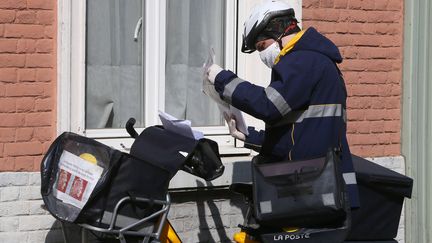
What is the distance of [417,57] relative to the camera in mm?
7719

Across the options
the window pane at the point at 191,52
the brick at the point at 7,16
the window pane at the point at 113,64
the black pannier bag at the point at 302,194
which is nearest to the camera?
the black pannier bag at the point at 302,194

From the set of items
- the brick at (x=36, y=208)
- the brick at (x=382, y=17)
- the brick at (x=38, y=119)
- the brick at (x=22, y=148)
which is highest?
the brick at (x=382, y=17)

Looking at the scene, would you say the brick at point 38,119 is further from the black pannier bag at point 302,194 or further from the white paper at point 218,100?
the black pannier bag at point 302,194

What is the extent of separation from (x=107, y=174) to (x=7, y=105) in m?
1.54

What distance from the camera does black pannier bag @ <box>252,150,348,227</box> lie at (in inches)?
187

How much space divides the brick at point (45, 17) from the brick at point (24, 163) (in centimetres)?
87

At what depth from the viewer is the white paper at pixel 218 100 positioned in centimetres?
502

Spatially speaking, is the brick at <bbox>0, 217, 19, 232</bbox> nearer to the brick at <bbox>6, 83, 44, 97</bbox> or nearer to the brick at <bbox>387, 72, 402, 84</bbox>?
the brick at <bbox>6, 83, 44, 97</bbox>

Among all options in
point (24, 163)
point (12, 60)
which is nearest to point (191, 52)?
point (12, 60)

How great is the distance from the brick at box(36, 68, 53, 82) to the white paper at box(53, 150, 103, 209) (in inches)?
52.5

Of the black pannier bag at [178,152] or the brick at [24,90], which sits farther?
the brick at [24,90]

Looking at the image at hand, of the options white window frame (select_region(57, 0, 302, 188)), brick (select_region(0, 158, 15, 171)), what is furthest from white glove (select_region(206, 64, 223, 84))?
brick (select_region(0, 158, 15, 171))

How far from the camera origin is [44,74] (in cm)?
620

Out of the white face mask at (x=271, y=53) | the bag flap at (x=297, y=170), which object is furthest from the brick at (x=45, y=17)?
the bag flap at (x=297, y=170)
